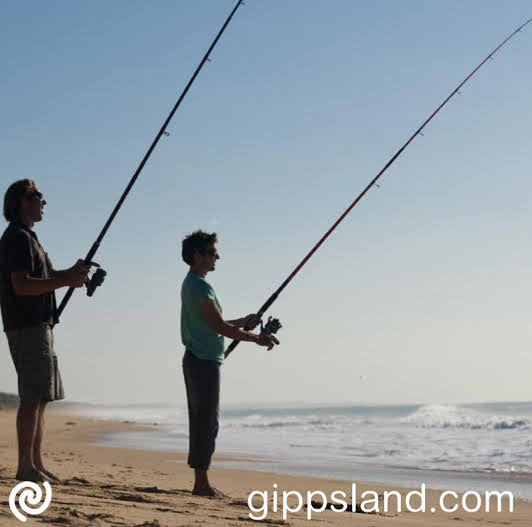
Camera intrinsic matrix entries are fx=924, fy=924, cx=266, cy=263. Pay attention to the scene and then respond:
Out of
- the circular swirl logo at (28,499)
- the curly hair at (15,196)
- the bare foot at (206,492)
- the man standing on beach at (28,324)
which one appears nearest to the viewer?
the circular swirl logo at (28,499)

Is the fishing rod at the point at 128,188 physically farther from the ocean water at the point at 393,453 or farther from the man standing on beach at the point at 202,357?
the ocean water at the point at 393,453

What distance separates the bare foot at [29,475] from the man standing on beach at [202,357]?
75 cm

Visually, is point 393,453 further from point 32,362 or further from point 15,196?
point 15,196

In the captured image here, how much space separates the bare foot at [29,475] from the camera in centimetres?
443

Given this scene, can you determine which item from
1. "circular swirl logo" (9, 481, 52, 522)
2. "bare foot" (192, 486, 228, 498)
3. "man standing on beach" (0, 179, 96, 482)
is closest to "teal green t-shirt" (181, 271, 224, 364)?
"man standing on beach" (0, 179, 96, 482)

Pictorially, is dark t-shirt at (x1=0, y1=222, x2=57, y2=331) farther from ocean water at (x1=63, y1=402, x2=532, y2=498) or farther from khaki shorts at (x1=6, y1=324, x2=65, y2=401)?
ocean water at (x1=63, y1=402, x2=532, y2=498)

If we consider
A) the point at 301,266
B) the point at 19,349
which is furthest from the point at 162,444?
the point at 19,349

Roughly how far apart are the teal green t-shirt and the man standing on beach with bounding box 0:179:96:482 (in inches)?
21.5

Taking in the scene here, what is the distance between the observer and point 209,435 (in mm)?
4672

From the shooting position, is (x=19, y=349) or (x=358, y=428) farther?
(x=358, y=428)

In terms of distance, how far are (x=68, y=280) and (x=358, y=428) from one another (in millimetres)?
12814

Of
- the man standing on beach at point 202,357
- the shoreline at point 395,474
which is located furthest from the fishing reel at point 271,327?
the shoreline at point 395,474

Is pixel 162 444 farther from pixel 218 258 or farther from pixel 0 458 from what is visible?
pixel 218 258

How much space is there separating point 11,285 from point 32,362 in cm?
38
